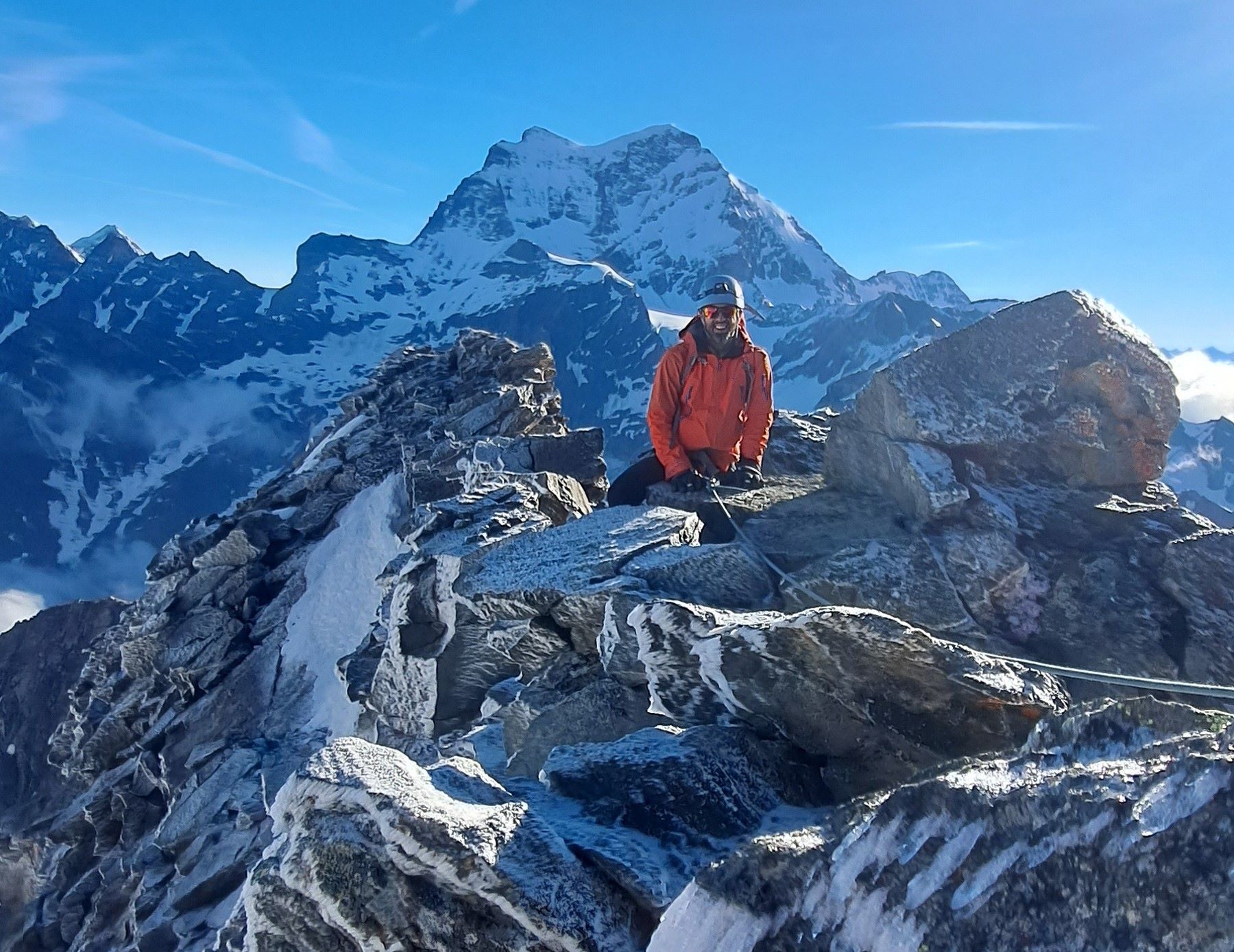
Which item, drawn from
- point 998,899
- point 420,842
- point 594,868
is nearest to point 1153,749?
point 998,899

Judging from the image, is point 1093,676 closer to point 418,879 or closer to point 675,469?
point 418,879

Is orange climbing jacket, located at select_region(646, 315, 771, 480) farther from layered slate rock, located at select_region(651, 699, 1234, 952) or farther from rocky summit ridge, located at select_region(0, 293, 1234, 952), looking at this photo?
layered slate rock, located at select_region(651, 699, 1234, 952)

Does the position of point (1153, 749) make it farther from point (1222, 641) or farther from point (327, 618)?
point (327, 618)

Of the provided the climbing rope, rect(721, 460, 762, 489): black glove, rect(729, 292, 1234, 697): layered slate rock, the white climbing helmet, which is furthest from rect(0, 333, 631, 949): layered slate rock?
the white climbing helmet

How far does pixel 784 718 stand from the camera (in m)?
5.01

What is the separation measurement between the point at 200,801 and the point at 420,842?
1248 cm

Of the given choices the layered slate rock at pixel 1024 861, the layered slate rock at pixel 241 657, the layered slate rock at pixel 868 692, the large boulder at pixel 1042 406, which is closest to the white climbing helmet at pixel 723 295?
the large boulder at pixel 1042 406

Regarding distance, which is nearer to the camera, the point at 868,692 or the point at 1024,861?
the point at 1024,861

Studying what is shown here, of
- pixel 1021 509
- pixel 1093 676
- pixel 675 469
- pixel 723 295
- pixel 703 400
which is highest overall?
pixel 723 295

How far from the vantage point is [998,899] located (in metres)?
2.94

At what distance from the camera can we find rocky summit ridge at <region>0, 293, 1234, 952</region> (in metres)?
3.13

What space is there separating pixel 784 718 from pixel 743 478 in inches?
214

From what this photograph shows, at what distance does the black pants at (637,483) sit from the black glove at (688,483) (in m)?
0.55

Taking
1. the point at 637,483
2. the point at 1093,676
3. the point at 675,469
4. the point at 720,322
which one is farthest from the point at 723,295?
the point at 1093,676
